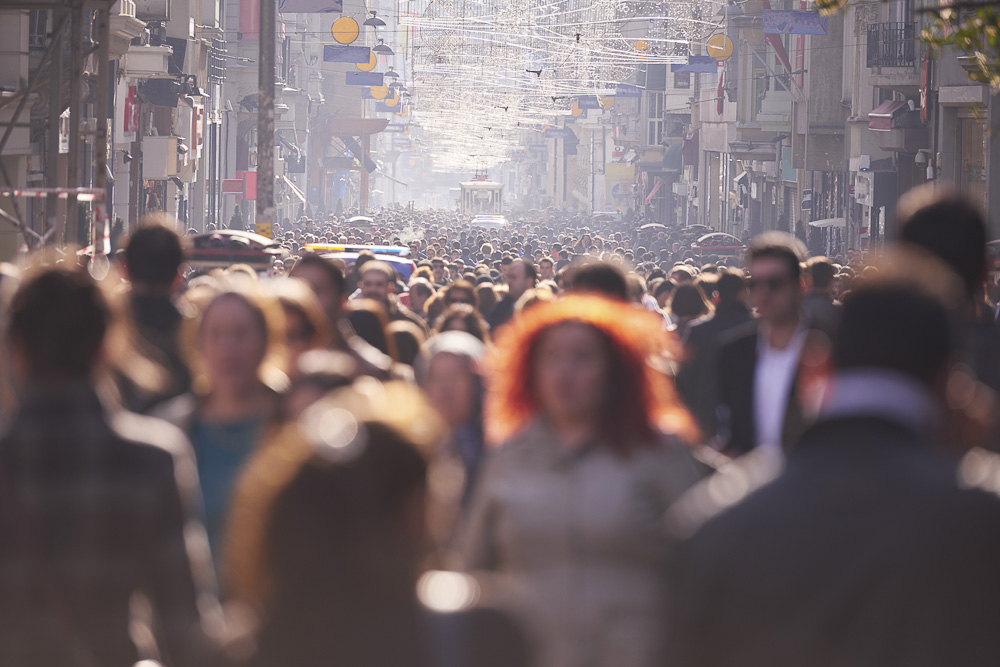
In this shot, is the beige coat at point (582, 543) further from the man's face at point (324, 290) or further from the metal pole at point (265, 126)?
the metal pole at point (265, 126)

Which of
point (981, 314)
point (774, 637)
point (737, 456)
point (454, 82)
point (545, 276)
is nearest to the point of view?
point (774, 637)

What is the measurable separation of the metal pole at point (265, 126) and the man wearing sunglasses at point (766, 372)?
1907cm

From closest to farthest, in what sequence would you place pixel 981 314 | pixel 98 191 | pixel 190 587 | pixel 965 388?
pixel 190 587 → pixel 965 388 → pixel 981 314 → pixel 98 191

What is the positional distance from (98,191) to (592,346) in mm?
10453

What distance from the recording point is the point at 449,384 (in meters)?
5.83

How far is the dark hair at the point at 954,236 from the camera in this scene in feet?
16.0

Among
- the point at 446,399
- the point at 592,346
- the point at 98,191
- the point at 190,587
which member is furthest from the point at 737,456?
the point at 98,191

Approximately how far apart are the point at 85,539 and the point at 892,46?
36237 mm

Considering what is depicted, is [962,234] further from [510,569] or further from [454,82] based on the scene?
[454,82]

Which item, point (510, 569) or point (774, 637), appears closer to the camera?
point (774, 637)

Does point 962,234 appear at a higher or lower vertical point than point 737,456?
higher

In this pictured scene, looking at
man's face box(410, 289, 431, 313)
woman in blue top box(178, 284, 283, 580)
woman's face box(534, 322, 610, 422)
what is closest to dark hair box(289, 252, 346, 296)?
woman in blue top box(178, 284, 283, 580)

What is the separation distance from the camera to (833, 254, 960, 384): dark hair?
2875mm

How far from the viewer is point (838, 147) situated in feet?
159
